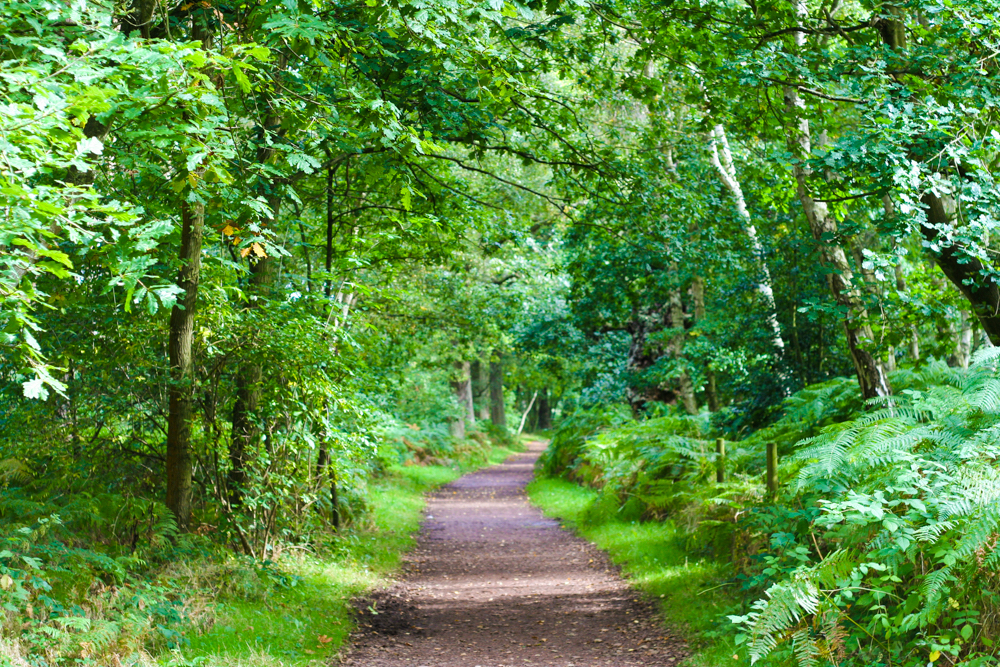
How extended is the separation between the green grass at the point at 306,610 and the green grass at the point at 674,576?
314 centimetres

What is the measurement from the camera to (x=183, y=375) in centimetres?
697

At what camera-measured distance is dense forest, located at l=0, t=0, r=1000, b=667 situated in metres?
4.56

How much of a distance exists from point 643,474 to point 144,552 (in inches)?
308

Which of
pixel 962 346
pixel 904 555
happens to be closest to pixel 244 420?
pixel 904 555

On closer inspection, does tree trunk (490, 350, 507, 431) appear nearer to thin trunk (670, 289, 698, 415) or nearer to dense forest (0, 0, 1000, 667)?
thin trunk (670, 289, 698, 415)

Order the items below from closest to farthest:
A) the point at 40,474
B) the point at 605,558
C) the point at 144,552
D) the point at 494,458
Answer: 1. the point at 144,552
2. the point at 40,474
3. the point at 605,558
4. the point at 494,458

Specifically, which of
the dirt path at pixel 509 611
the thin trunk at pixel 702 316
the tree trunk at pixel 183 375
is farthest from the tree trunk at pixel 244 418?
the thin trunk at pixel 702 316

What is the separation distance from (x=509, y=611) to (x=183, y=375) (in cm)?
438

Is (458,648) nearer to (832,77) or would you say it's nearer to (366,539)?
(366,539)

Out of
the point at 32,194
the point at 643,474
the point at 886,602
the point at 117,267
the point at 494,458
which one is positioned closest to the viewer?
the point at 32,194

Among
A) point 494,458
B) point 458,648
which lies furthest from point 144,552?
point 494,458

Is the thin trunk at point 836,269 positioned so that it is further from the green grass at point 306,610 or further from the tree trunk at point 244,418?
the green grass at point 306,610

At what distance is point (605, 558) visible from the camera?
426 inches

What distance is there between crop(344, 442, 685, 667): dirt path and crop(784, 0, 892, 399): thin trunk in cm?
361
